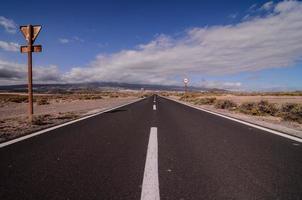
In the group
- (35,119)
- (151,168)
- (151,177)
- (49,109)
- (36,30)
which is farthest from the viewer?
(49,109)

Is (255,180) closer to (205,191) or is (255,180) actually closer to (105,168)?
(205,191)

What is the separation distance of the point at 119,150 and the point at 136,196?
2.47 m

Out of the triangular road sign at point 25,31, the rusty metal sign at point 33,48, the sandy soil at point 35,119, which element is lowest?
the sandy soil at point 35,119

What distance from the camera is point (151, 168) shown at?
4.21 meters

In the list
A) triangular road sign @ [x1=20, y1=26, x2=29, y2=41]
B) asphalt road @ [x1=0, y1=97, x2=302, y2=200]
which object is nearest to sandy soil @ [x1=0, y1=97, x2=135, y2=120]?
triangular road sign @ [x1=20, y1=26, x2=29, y2=41]

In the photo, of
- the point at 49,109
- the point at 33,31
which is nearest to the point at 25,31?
the point at 33,31

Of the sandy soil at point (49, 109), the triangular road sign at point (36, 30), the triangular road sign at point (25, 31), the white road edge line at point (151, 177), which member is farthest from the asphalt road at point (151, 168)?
the sandy soil at point (49, 109)

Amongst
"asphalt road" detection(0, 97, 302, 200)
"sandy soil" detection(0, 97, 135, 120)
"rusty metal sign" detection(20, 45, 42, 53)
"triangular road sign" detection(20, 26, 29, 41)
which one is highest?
"triangular road sign" detection(20, 26, 29, 41)

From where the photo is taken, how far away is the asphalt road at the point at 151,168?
10.6ft

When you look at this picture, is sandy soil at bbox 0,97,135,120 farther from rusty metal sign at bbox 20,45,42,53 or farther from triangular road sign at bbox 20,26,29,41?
triangular road sign at bbox 20,26,29,41

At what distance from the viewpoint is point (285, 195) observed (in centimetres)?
312

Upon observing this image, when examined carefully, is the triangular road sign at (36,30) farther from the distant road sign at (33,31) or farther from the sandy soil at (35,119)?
the sandy soil at (35,119)

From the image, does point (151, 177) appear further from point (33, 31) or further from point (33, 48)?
point (33, 31)

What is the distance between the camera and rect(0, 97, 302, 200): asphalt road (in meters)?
3.22
